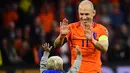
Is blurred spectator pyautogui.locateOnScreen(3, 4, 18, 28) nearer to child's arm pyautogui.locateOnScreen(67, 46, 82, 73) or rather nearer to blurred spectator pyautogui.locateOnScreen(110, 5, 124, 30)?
blurred spectator pyautogui.locateOnScreen(110, 5, 124, 30)

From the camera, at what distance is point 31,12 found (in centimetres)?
1598

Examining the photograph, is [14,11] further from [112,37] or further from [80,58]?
[80,58]

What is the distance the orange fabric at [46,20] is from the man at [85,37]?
25.6 ft

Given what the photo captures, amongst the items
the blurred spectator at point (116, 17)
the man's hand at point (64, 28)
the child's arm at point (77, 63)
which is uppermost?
the man's hand at point (64, 28)

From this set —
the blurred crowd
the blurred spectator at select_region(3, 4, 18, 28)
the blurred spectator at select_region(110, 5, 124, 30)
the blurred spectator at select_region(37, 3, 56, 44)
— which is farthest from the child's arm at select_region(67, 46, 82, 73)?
the blurred spectator at select_region(110, 5, 124, 30)

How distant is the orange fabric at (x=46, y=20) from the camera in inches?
610

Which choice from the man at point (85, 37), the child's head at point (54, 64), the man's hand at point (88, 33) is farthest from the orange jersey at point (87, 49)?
the child's head at point (54, 64)

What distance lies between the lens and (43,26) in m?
15.5

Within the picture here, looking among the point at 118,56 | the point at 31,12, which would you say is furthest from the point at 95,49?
the point at 31,12

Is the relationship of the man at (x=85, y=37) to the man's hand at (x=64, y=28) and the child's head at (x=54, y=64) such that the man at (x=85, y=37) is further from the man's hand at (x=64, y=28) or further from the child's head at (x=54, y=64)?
the child's head at (x=54, y=64)

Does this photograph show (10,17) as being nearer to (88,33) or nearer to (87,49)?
(87,49)

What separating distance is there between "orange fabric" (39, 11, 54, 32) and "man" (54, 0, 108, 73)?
7802 mm

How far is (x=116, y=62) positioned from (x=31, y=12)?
11.3 ft

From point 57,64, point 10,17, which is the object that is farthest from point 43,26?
point 57,64
